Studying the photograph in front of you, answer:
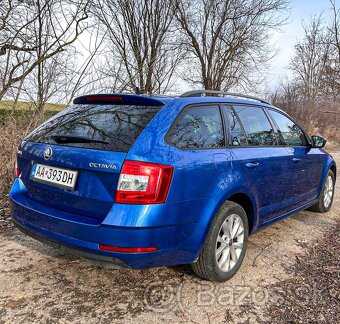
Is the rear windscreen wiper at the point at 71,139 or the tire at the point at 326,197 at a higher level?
the rear windscreen wiper at the point at 71,139

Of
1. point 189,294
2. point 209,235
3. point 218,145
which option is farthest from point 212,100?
point 189,294

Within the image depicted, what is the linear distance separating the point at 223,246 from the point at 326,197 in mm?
3075

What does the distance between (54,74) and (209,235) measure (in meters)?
6.49

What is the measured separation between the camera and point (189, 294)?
275 centimetres

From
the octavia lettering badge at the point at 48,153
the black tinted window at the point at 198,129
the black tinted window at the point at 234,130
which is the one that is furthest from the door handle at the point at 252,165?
the octavia lettering badge at the point at 48,153

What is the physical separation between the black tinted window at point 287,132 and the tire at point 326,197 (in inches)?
41.7

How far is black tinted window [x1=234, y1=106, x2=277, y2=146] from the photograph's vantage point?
11.2 feet

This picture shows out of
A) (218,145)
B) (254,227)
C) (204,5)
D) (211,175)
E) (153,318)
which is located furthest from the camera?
(204,5)

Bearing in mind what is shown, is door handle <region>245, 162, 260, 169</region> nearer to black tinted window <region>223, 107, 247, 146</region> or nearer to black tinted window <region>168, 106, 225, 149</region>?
black tinted window <region>223, 107, 247, 146</region>

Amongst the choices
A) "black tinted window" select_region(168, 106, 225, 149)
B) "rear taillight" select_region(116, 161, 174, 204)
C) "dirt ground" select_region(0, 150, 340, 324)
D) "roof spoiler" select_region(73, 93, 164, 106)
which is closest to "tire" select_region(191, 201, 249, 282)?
"dirt ground" select_region(0, 150, 340, 324)

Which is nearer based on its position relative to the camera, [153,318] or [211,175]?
[153,318]

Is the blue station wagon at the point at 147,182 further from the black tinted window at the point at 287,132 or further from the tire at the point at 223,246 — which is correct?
the black tinted window at the point at 287,132

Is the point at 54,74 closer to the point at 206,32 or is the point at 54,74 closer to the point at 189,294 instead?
the point at 189,294

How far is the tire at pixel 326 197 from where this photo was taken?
5.12 metres
